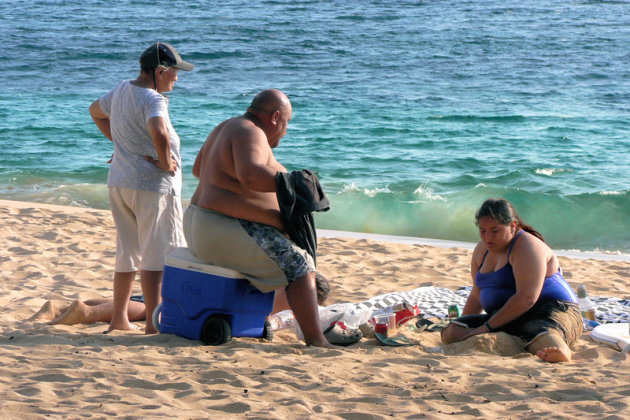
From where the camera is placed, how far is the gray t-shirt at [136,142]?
4.17 metres

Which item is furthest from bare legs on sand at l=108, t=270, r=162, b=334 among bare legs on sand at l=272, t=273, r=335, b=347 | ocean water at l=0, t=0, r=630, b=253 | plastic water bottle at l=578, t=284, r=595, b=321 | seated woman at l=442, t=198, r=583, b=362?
ocean water at l=0, t=0, r=630, b=253

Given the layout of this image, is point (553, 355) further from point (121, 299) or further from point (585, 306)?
point (121, 299)

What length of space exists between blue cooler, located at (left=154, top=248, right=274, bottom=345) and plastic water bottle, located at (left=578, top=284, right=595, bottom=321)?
2.18 meters

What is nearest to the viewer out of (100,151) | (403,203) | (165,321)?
(165,321)

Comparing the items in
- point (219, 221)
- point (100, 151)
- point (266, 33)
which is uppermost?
point (266, 33)

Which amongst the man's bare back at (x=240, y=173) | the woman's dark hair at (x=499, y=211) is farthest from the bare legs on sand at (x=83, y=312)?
the woman's dark hair at (x=499, y=211)

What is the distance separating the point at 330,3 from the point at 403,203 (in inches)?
967

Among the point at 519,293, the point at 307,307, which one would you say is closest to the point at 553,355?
the point at 519,293

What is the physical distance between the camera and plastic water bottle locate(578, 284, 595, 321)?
5041 mm

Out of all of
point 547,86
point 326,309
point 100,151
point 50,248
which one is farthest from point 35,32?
point 326,309

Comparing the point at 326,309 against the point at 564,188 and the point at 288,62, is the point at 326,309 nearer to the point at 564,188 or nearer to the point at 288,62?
the point at 564,188

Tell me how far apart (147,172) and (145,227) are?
30cm

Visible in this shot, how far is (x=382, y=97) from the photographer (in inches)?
813

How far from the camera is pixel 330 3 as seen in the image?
34.1 meters
